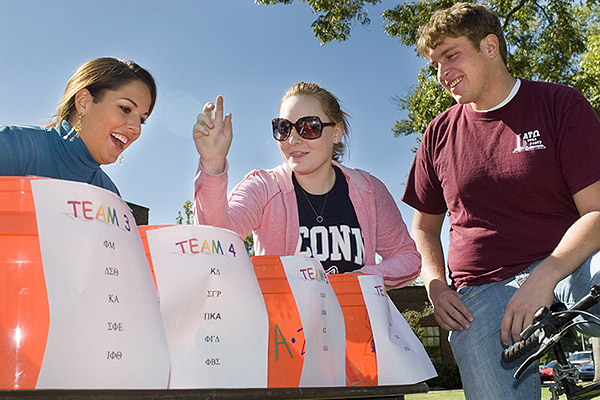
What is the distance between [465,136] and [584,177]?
51cm

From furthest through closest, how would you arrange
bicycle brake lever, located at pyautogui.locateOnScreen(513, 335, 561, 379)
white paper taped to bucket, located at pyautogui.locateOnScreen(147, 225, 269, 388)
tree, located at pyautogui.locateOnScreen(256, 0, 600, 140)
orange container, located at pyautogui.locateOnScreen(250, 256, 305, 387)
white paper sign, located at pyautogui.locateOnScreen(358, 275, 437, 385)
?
tree, located at pyautogui.locateOnScreen(256, 0, 600, 140) < bicycle brake lever, located at pyautogui.locateOnScreen(513, 335, 561, 379) < white paper sign, located at pyautogui.locateOnScreen(358, 275, 437, 385) < orange container, located at pyautogui.locateOnScreen(250, 256, 305, 387) < white paper taped to bucket, located at pyautogui.locateOnScreen(147, 225, 269, 388)

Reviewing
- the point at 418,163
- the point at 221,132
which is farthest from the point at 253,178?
the point at 418,163

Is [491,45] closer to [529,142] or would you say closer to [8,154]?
[529,142]

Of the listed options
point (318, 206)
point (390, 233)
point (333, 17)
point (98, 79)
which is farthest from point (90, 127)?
point (333, 17)

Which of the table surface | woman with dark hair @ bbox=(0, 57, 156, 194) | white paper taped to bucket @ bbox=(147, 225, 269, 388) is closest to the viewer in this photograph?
the table surface

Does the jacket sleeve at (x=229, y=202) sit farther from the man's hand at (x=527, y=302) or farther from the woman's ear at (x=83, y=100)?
the man's hand at (x=527, y=302)

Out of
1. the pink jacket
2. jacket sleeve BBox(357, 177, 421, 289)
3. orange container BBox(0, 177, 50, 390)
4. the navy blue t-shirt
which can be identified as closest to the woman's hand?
the pink jacket

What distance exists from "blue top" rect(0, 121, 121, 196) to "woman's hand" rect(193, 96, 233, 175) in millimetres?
709

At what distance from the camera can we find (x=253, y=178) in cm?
225

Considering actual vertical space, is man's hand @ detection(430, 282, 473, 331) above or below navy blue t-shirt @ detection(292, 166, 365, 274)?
below

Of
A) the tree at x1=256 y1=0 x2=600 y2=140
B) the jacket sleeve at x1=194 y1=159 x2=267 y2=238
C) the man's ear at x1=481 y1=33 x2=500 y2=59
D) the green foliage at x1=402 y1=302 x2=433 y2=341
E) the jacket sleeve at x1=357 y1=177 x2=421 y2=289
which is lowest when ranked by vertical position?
the green foliage at x1=402 y1=302 x2=433 y2=341

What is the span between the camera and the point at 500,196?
7.71ft

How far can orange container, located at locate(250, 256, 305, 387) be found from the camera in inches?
47.1

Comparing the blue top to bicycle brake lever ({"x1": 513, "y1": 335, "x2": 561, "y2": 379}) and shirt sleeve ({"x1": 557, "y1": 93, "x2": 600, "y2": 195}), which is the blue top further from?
shirt sleeve ({"x1": 557, "y1": 93, "x2": 600, "y2": 195})
